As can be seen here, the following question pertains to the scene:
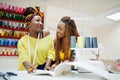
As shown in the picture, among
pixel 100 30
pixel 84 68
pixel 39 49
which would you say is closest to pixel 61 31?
pixel 39 49

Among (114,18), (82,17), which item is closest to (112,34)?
(114,18)

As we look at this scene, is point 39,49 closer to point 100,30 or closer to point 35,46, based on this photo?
point 35,46

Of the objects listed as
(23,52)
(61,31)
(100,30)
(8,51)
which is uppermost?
(100,30)

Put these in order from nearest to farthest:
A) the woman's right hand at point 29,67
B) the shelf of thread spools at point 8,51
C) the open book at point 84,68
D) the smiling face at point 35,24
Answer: the open book at point 84,68
the woman's right hand at point 29,67
the smiling face at point 35,24
the shelf of thread spools at point 8,51

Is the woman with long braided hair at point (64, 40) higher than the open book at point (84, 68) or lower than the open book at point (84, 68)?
higher

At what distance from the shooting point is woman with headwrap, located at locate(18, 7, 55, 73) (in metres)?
1.26

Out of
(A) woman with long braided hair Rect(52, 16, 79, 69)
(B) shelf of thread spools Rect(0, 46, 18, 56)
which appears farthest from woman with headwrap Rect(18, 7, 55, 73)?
(B) shelf of thread spools Rect(0, 46, 18, 56)

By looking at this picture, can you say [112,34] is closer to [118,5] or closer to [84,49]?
[118,5]

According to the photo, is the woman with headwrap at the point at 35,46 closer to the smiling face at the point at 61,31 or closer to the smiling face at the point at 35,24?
the smiling face at the point at 35,24

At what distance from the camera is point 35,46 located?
1.31 m

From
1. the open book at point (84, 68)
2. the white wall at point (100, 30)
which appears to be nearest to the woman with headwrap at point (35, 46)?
the open book at point (84, 68)

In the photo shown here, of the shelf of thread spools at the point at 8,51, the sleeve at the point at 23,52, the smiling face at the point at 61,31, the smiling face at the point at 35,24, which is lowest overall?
the shelf of thread spools at the point at 8,51

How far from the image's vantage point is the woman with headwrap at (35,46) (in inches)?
49.4

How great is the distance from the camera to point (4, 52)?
10.8ft
